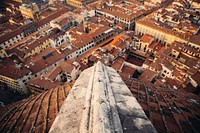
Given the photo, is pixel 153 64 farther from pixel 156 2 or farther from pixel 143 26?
pixel 156 2

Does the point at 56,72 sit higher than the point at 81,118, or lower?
lower

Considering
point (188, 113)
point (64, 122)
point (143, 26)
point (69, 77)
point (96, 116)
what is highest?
point (96, 116)

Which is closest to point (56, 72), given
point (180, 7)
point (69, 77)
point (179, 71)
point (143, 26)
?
point (69, 77)

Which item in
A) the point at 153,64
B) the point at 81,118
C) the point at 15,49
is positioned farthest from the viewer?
the point at 15,49

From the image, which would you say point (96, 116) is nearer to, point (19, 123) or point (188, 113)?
point (19, 123)

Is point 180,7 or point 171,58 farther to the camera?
point 180,7

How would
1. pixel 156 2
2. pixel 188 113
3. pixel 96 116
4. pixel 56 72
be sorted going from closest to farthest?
pixel 96 116
pixel 188 113
pixel 56 72
pixel 156 2

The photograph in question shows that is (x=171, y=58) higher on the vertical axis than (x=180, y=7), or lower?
lower

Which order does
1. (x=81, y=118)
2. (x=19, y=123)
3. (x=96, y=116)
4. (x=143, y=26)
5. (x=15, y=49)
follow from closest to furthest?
(x=96, y=116) → (x=81, y=118) → (x=19, y=123) → (x=15, y=49) → (x=143, y=26)

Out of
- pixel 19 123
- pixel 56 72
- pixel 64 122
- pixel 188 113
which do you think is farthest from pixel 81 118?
pixel 56 72
